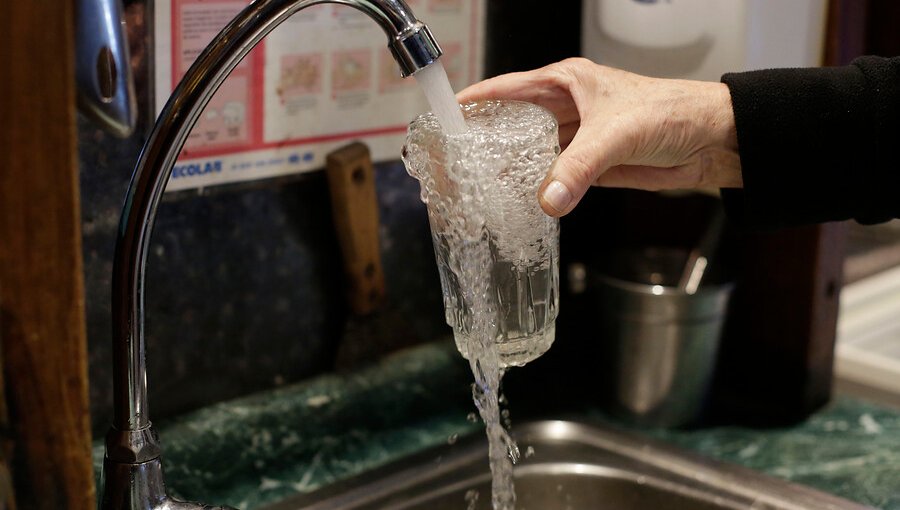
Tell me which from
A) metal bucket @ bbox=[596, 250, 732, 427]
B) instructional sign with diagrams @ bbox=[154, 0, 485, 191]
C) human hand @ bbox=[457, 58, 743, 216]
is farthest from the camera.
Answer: metal bucket @ bbox=[596, 250, 732, 427]

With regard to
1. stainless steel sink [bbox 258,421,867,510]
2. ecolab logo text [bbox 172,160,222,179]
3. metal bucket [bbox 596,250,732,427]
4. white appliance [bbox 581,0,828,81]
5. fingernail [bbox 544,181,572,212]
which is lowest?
stainless steel sink [bbox 258,421,867,510]

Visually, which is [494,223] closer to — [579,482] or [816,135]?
[816,135]

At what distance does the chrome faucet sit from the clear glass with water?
98 mm

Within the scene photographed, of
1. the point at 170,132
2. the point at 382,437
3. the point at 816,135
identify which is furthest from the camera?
the point at 382,437

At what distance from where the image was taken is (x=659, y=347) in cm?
168

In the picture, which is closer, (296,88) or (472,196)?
(472,196)

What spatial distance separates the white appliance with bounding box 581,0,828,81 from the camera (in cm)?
Result: 153

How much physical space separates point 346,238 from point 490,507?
433mm

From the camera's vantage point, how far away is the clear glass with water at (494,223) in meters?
1.01

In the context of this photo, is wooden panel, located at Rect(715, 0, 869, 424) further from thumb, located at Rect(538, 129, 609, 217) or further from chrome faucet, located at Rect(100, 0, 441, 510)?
chrome faucet, located at Rect(100, 0, 441, 510)

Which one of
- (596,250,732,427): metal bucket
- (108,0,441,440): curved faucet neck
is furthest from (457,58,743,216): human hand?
(596,250,732,427): metal bucket

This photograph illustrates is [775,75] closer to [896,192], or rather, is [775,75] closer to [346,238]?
[896,192]

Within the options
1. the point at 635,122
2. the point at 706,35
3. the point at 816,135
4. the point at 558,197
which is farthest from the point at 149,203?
the point at 706,35

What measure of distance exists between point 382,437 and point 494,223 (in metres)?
0.68
